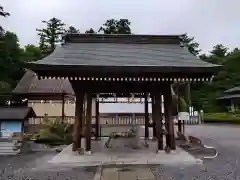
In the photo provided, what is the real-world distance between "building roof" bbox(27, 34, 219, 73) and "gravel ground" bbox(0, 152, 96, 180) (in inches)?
Answer: 108

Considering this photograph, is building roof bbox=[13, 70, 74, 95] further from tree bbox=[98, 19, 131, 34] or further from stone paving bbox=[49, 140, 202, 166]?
tree bbox=[98, 19, 131, 34]

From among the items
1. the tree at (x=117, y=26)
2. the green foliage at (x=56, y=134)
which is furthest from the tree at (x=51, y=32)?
the green foliage at (x=56, y=134)

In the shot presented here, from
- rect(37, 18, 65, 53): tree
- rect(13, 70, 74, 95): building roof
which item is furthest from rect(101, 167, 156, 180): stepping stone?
rect(37, 18, 65, 53): tree

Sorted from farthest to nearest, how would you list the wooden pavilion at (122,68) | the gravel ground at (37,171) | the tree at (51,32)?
the tree at (51,32) → the wooden pavilion at (122,68) → the gravel ground at (37,171)

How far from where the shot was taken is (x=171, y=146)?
990 cm

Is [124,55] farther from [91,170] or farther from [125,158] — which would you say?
[91,170]

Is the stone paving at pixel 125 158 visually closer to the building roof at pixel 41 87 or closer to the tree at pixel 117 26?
the building roof at pixel 41 87

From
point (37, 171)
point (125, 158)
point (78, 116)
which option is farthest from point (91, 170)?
point (78, 116)

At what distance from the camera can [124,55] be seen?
1008 cm

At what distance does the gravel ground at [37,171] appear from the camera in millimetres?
6914

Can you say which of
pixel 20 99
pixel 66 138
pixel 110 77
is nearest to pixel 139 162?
pixel 110 77

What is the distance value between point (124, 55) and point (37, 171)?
464 centimetres

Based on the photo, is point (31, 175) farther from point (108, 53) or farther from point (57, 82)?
point (57, 82)

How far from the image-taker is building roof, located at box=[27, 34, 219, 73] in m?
8.59
